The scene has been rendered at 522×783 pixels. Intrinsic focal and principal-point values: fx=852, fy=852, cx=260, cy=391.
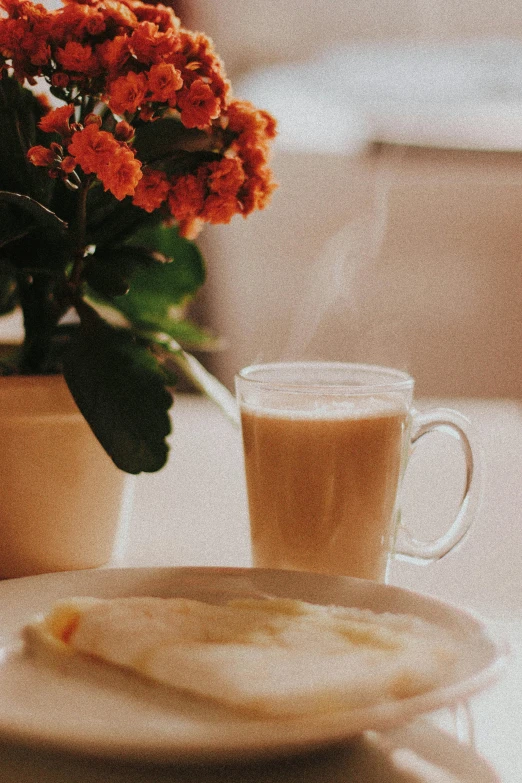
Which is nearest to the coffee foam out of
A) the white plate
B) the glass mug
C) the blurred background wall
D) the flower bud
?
the glass mug

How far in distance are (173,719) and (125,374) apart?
12.7 inches

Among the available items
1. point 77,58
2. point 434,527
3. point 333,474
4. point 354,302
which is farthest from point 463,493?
point 354,302

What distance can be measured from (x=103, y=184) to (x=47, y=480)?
0.83ft

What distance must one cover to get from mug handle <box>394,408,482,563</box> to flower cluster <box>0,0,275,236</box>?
0.25 m

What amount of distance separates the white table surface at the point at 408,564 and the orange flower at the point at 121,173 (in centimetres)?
35

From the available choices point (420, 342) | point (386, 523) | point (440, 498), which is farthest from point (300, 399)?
point (420, 342)

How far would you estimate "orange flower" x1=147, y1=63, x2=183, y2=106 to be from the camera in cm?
57

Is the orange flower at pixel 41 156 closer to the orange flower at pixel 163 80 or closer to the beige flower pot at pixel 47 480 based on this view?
the orange flower at pixel 163 80

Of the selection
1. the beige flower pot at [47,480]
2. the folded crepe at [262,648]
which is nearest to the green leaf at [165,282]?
the beige flower pot at [47,480]

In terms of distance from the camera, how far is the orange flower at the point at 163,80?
1.86ft

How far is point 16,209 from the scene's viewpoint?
0.65 meters

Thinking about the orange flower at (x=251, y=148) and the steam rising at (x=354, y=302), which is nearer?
the orange flower at (x=251, y=148)

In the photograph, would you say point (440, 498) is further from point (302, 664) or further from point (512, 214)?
point (512, 214)

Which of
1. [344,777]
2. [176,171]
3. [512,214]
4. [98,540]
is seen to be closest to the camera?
[344,777]
